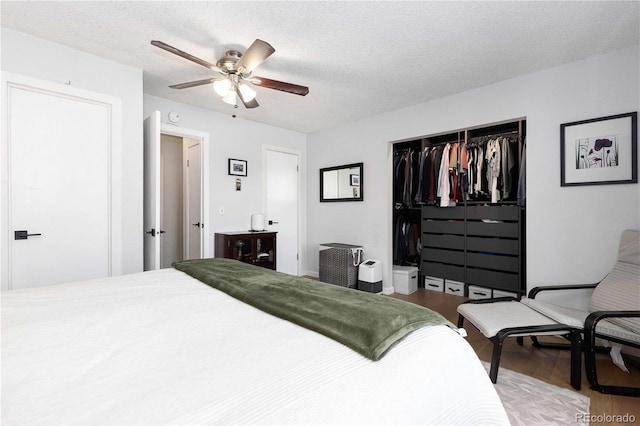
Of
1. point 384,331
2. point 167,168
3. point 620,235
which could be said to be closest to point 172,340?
point 384,331

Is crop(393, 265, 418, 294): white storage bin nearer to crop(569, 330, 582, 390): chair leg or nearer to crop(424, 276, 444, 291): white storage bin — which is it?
crop(424, 276, 444, 291): white storage bin

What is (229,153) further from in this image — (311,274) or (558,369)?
(558,369)

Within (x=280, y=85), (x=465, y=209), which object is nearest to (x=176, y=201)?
(x=280, y=85)

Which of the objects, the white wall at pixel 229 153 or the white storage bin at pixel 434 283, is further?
the white storage bin at pixel 434 283

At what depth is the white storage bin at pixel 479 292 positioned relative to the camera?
357 centimetres

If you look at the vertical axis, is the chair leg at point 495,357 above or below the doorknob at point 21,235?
below

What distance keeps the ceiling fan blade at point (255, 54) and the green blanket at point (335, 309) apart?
1427 mm

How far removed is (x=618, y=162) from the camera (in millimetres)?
2354

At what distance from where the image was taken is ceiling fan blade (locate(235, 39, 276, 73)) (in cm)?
188

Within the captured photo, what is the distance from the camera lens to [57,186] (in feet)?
7.85

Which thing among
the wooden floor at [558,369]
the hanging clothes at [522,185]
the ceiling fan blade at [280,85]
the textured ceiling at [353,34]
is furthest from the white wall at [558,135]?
the ceiling fan blade at [280,85]

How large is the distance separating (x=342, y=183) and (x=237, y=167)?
1.54 metres

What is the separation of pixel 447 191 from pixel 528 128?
1.10 m

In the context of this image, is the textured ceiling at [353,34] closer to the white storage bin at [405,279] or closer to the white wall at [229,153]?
the white wall at [229,153]
